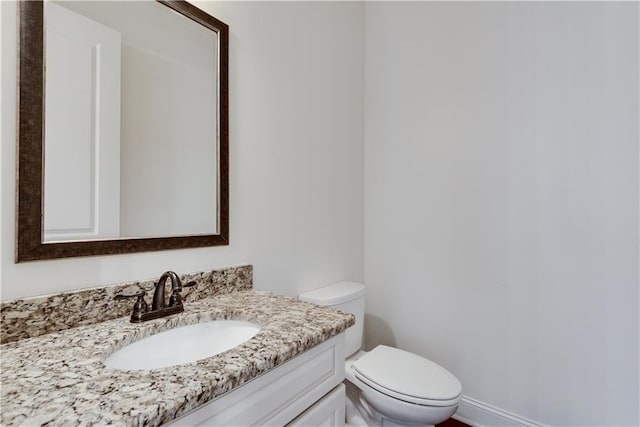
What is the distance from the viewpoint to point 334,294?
1.55 meters

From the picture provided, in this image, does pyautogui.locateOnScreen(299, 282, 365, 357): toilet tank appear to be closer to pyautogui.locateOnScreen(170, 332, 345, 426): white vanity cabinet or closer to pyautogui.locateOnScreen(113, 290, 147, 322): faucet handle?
pyautogui.locateOnScreen(170, 332, 345, 426): white vanity cabinet

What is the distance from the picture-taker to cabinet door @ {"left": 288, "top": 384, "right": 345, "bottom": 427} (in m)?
0.80

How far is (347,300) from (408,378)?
0.44 metres

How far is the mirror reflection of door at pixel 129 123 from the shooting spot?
2.72 feet

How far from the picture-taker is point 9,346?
0.69 metres

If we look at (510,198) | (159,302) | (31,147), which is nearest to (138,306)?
(159,302)

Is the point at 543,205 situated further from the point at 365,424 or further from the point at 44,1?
the point at 44,1

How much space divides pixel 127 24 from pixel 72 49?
0.21 m

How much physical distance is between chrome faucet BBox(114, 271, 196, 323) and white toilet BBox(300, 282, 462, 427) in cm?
68

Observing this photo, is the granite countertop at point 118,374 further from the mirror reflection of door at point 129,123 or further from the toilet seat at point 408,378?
the toilet seat at point 408,378

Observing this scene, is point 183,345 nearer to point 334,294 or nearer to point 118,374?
point 118,374

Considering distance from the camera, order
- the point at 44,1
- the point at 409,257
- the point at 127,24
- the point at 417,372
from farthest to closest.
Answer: the point at 409,257 → the point at 417,372 → the point at 127,24 → the point at 44,1

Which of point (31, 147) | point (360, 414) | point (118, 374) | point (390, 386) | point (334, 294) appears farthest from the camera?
point (334, 294)

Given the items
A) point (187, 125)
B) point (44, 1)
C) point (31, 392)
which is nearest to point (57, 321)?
point (31, 392)
